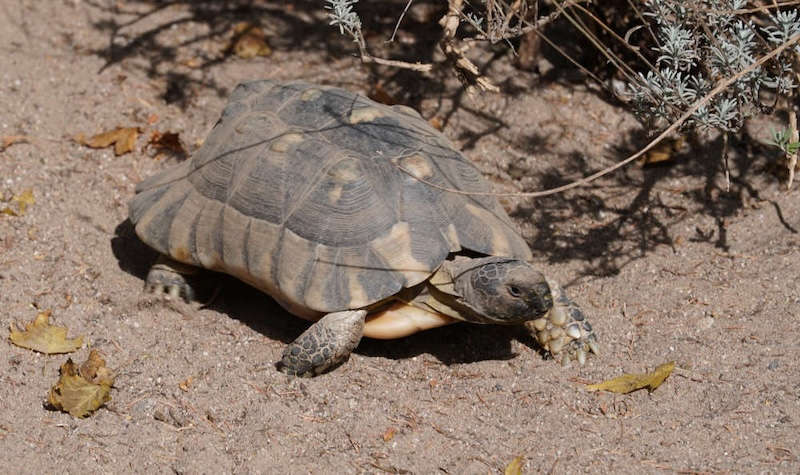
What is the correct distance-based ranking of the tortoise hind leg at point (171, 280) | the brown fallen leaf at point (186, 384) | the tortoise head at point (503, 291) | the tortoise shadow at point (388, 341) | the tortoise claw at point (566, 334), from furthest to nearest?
the tortoise hind leg at point (171, 280) → the tortoise shadow at point (388, 341) → the tortoise claw at point (566, 334) → the brown fallen leaf at point (186, 384) → the tortoise head at point (503, 291)

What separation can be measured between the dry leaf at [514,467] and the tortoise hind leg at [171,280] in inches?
84.4

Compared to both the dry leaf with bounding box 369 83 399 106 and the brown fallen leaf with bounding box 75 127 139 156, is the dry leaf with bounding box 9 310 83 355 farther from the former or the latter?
the dry leaf with bounding box 369 83 399 106

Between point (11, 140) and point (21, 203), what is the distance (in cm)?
64

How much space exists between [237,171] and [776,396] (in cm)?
279

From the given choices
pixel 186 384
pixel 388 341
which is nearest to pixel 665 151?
pixel 388 341

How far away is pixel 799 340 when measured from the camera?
411cm

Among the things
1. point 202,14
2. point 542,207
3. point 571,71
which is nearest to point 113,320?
point 542,207

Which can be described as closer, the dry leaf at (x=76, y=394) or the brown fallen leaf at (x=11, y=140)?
the dry leaf at (x=76, y=394)

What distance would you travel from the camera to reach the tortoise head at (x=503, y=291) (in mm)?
3854

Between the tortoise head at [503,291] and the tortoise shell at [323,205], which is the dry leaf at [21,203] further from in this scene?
the tortoise head at [503,291]

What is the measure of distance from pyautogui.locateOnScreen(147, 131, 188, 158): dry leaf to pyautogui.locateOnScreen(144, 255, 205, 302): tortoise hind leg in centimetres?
106

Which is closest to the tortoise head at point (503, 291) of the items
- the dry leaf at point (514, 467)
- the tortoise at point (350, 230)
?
the tortoise at point (350, 230)

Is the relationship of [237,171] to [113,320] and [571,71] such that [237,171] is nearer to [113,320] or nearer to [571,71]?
[113,320]

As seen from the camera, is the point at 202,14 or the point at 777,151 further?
the point at 202,14
